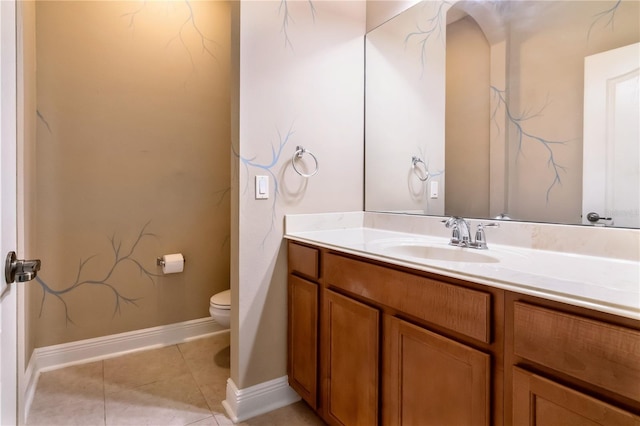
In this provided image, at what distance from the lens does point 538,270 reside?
94 cm

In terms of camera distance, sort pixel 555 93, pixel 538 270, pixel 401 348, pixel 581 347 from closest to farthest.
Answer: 1. pixel 581 347
2. pixel 538 270
3. pixel 401 348
4. pixel 555 93

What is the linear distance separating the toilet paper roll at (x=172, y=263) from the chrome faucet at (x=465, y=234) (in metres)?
1.83

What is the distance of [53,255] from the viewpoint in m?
2.05

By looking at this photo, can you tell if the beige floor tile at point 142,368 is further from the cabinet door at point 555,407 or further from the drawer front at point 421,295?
the cabinet door at point 555,407

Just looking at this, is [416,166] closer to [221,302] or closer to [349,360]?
[349,360]

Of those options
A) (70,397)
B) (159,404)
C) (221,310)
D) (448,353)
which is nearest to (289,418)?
(159,404)

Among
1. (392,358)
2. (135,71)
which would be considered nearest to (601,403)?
(392,358)

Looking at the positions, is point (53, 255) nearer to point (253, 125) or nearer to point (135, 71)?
point (135, 71)

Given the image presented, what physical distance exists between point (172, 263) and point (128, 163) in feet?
2.45

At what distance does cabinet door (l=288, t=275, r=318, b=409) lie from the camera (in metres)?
1.53

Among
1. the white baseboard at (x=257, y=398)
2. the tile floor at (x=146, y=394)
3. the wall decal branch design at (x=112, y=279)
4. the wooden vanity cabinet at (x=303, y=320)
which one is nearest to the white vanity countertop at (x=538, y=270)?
the wooden vanity cabinet at (x=303, y=320)

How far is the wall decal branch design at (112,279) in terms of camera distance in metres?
2.08

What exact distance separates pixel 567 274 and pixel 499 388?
353 mm

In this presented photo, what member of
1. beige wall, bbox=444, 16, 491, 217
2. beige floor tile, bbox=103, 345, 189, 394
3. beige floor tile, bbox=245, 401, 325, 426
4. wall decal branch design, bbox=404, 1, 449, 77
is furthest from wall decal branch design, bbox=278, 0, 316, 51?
beige floor tile, bbox=103, 345, 189, 394
